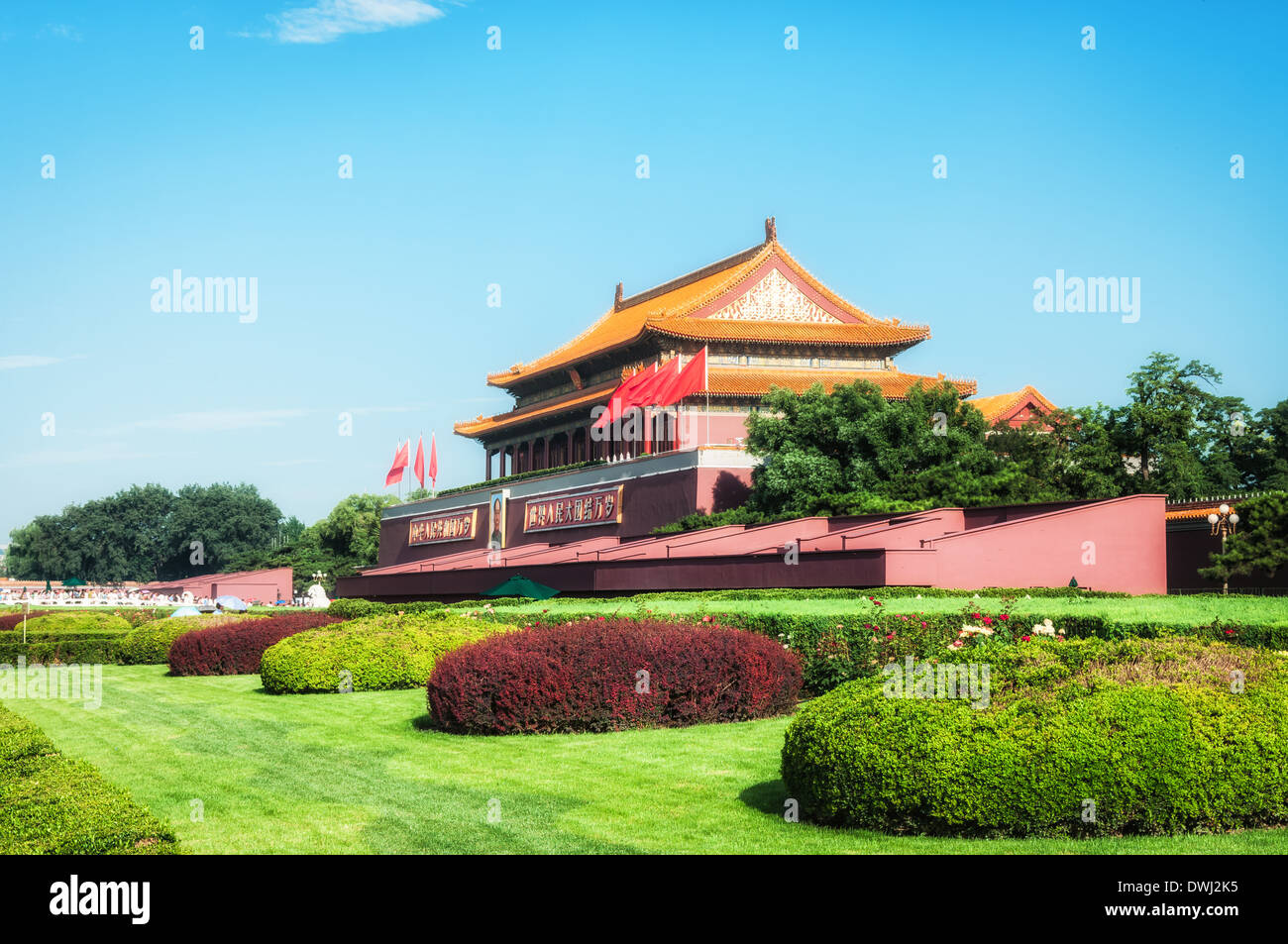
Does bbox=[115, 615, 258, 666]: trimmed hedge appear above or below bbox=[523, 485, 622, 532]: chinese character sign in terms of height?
→ below

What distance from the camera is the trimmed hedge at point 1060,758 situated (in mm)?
6883

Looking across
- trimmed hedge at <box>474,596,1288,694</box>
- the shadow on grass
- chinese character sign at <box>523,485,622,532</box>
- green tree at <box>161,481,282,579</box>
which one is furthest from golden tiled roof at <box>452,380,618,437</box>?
green tree at <box>161,481,282,579</box>

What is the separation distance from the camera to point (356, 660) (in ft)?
53.4

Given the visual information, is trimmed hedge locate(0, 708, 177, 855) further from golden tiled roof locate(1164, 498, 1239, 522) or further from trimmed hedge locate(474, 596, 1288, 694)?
golden tiled roof locate(1164, 498, 1239, 522)

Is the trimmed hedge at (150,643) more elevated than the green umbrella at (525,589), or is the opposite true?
the green umbrella at (525,589)

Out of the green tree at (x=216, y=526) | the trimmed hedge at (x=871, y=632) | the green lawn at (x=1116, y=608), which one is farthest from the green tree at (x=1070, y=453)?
the green tree at (x=216, y=526)

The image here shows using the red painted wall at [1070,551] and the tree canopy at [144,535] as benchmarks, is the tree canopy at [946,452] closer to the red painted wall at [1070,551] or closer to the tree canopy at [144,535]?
the red painted wall at [1070,551]

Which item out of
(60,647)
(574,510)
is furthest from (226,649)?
(574,510)

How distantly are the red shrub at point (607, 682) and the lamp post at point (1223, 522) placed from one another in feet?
63.7

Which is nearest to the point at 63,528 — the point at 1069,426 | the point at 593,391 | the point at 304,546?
the point at 304,546

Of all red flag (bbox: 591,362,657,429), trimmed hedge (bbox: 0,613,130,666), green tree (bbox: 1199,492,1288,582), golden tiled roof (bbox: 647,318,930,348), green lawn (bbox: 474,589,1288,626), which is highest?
golden tiled roof (bbox: 647,318,930,348)

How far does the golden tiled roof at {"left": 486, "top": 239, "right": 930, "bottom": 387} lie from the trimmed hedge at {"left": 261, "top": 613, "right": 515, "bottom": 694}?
21362 millimetres

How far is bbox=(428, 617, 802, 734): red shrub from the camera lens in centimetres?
1152
